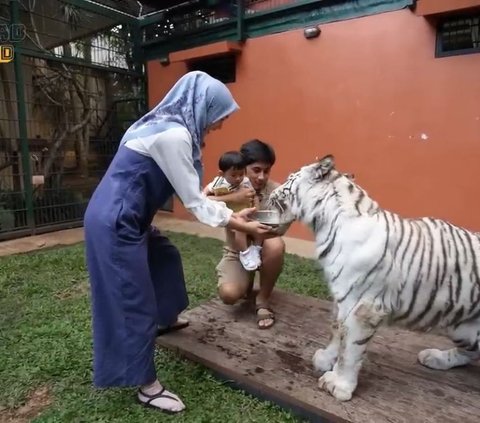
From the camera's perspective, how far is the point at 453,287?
204 cm

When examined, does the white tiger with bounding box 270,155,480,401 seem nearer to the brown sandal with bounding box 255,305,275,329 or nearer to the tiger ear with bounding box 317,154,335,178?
the tiger ear with bounding box 317,154,335,178

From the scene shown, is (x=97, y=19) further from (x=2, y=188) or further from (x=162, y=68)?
(x=2, y=188)

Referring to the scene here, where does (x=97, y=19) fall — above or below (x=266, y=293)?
above

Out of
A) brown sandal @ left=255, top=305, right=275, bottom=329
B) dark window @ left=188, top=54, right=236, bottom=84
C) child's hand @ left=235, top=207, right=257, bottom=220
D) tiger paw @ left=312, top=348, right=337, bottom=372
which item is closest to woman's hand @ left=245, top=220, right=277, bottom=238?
child's hand @ left=235, top=207, right=257, bottom=220

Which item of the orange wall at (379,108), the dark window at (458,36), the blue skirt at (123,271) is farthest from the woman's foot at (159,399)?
the dark window at (458,36)

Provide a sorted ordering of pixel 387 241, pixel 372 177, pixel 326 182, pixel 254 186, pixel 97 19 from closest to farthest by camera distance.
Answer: pixel 387 241 < pixel 326 182 < pixel 254 186 < pixel 372 177 < pixel 97 19

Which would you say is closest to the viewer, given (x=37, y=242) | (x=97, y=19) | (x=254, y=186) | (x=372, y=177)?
(x=254, y=186)

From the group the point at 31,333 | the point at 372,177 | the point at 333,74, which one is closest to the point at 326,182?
the point at 31,333

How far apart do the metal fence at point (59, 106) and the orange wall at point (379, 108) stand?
8.09 feet

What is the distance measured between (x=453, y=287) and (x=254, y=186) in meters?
1.37

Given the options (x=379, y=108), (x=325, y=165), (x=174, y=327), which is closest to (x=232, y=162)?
(x=325, y=165)

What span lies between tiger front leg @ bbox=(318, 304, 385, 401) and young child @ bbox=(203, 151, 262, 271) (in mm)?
934

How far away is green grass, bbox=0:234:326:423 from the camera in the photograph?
2238mm

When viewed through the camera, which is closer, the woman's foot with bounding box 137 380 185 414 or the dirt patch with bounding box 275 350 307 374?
the woman's foot with bounding box 137 380 185 414
